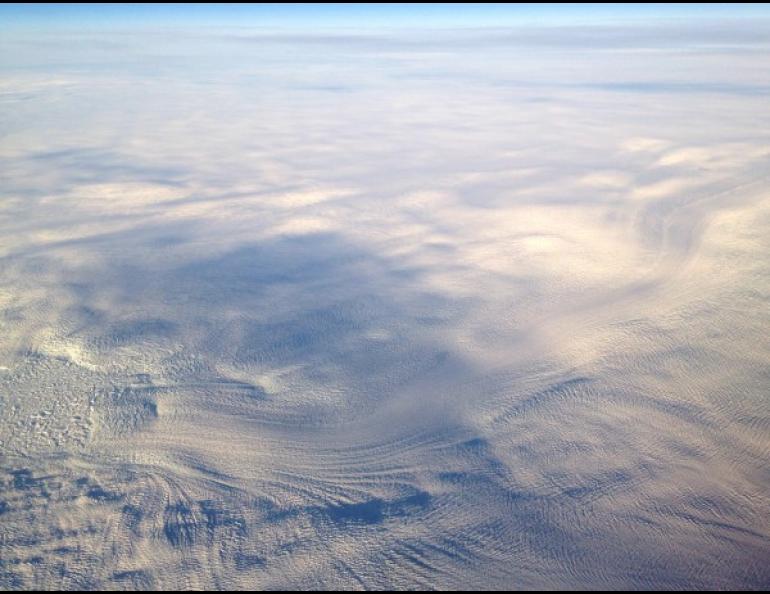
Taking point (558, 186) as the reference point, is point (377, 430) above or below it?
below

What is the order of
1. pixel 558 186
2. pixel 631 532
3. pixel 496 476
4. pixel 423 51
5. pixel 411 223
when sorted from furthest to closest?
pixel 423 51, pixel 558 186, pixel 411 223, pixel 496 476, pixel 631 532

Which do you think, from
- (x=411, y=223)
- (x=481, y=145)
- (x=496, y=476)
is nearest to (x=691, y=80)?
→ (x=481, y=145)

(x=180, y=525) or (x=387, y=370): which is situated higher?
(x=387, y=370)

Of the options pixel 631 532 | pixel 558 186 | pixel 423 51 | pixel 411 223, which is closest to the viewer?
pixel 631 532

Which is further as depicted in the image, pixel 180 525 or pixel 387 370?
pixel 387 370

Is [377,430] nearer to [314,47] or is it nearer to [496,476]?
[496,476]

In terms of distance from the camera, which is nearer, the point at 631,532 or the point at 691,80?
the point at 631,532

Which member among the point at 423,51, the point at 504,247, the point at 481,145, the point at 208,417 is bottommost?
the point at 208,417
